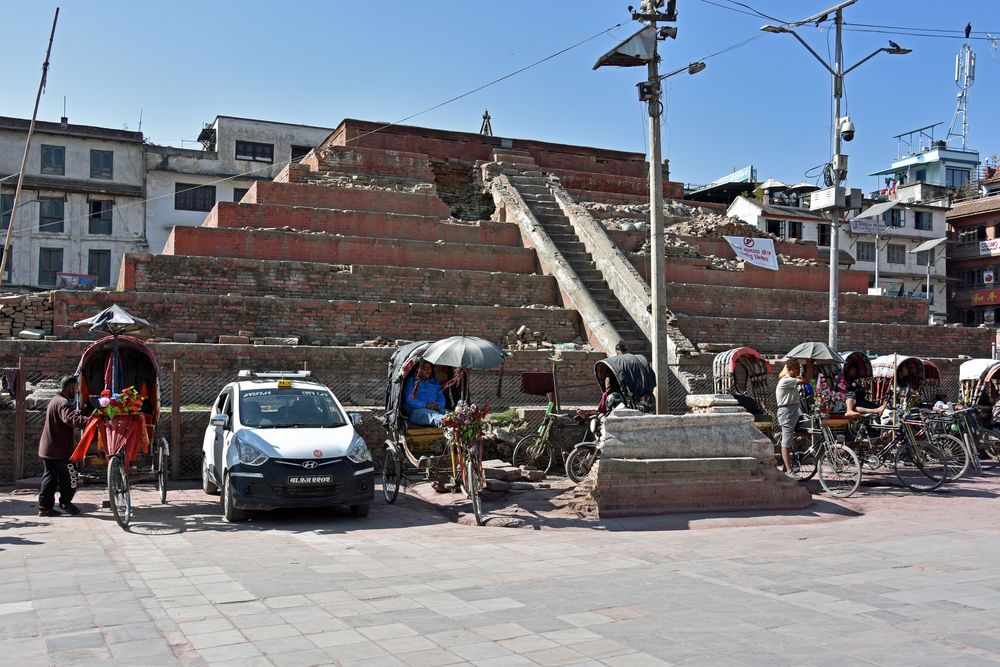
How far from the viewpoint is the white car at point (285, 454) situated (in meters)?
9.74

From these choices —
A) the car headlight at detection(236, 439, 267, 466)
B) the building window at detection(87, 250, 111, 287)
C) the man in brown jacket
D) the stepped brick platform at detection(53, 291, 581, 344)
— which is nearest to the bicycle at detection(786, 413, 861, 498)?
the car headlight at detection(236, 439, 267, 466)

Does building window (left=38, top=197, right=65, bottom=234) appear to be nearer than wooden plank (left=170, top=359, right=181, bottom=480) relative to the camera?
No

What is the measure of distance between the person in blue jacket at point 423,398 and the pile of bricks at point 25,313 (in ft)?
29.2

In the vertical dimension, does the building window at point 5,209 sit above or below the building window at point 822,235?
below

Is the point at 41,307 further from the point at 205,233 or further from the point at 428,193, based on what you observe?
the point at 428,193

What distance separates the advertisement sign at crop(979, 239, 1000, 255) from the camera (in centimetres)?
4922

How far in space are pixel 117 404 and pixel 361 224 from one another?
537 inches

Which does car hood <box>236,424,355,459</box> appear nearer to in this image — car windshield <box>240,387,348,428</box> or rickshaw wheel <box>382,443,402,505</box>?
car windshield <box>240,387,348,428</box>

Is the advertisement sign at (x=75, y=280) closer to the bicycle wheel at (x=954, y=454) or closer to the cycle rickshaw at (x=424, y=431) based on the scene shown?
the cycle rickshaw at (x=424, y=431)

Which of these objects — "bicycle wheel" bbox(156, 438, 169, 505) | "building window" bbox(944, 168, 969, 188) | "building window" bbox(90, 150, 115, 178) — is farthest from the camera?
"building window" bbox(944, 168, 969, 188)

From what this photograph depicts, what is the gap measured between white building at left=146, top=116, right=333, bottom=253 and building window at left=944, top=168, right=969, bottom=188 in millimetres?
44123

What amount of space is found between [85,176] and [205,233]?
25.3 m

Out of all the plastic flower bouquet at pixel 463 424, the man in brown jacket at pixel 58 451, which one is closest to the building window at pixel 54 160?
the man in brown jacket at pixel 58 451

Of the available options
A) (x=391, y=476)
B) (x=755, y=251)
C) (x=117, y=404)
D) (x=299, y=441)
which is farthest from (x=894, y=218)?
(x=117, y=404)
